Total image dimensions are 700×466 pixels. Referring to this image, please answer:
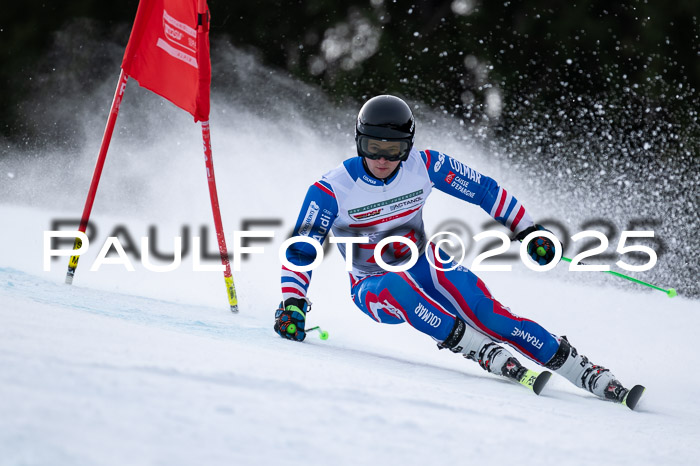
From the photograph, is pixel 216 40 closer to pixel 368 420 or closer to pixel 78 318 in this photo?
pixel 78 318

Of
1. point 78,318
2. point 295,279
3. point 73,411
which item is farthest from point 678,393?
point 73,411

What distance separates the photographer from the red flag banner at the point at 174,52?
4.35 metres

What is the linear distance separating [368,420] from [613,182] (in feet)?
29.8

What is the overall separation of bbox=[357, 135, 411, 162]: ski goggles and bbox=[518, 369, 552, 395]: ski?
1135mm

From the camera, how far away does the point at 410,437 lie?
1.72 metres

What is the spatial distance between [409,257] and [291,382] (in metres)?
1.68

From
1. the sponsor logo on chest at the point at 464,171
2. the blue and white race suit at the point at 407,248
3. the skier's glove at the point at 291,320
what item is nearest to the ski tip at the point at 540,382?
the blue and white race suit at the point at 407,248

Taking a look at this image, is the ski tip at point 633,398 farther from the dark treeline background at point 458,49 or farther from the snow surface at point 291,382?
the dark treeline background at point 458,49

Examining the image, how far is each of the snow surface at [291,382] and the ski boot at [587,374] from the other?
0.09 metres

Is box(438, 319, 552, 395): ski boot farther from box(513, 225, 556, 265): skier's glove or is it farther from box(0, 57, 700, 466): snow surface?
box(513, 225, 556, 265): skier's glove

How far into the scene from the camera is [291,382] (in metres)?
1.99

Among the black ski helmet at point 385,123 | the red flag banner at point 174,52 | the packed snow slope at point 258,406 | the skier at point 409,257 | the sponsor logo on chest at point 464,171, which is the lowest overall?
the packed snow slope at point 258,406

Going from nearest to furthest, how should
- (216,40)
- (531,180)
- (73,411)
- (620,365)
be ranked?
1. (73,411)
2. (620,365)
3. (531,180)
4. (216,40)

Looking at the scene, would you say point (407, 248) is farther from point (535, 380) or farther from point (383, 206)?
point (535, 380)
